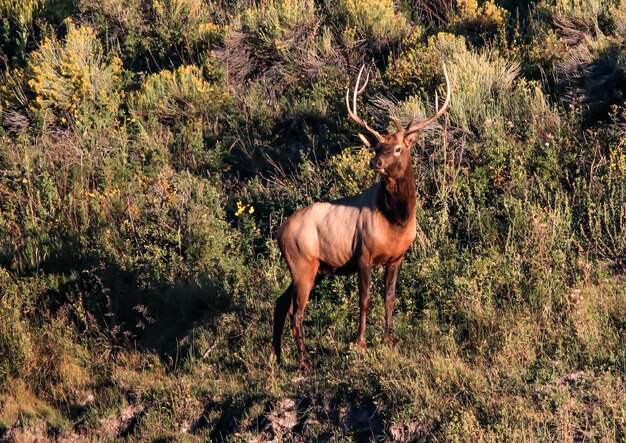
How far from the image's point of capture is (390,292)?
11.0 meters

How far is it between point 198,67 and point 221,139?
268 cm

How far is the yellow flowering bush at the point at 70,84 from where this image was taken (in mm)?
17578

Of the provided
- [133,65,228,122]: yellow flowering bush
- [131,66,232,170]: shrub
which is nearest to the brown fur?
[131,66,232,170]: shrub

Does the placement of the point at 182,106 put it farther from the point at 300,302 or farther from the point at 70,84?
the point at 300,302

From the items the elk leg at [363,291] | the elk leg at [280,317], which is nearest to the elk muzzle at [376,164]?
the elk leg at [363,291]

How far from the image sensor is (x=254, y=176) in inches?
635

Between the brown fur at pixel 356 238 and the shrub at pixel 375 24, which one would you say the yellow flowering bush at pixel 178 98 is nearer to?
the shrub at pixel 375 24

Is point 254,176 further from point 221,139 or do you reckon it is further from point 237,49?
point 237,49

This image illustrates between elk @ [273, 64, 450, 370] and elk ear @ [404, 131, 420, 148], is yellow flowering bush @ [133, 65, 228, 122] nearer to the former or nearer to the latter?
elk @ [273, 64, 450, 370]

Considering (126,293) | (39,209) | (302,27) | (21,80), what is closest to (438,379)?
(126,293)

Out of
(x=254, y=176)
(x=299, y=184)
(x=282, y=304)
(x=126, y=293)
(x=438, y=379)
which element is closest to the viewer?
(x=438, y=379)

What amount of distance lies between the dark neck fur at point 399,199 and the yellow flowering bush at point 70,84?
8026 millimetres

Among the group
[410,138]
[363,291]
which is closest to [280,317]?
[363,291]

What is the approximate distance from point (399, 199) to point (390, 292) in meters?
1.06
